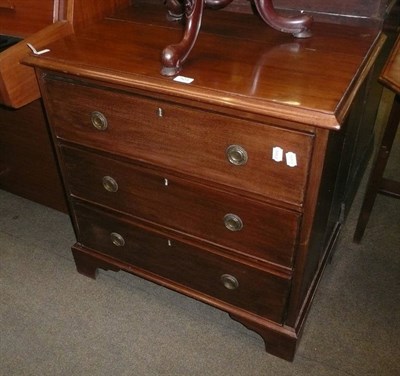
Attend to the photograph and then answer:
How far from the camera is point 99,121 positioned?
125 centimetres

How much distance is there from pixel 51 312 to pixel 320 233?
3.56ft

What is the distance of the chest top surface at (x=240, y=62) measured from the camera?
95 centimetres

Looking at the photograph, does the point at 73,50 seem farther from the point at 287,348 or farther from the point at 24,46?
the point at 287,348

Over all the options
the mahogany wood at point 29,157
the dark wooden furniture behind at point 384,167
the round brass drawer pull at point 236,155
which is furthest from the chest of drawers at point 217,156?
the mahogany wood at point 29,157

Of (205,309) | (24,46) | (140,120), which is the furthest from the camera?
(205,309)

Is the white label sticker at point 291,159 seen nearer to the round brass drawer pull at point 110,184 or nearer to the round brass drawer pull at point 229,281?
the round brass drawer pull at point 229,281

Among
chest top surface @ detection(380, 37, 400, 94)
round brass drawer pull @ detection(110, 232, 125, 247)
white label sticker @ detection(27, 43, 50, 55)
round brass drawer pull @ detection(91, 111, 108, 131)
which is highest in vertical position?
white label sticker @ detection(27, 43, 50, 55)

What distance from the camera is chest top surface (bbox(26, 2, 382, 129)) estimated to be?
0.95 m

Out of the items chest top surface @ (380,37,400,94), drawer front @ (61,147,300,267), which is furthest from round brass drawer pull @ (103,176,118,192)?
chest top surface @ (380,37,400,94)

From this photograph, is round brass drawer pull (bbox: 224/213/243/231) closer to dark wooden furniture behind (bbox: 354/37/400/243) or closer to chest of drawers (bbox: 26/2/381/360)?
chest of drawers (bbox: 26/2/381/360)

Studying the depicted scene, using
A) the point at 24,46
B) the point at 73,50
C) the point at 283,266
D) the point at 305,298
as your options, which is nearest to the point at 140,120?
the point at 73,50

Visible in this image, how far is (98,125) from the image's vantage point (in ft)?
4.14

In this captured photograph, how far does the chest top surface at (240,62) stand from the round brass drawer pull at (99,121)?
0.14 metres

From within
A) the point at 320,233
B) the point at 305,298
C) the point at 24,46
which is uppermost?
the point at 24,46
